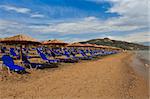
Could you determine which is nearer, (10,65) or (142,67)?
(10,65)

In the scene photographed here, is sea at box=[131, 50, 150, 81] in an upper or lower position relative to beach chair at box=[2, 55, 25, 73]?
lower

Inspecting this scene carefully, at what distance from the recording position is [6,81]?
7.40 m

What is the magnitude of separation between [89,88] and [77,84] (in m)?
0.63

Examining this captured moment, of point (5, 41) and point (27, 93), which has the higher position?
point (5, 41)

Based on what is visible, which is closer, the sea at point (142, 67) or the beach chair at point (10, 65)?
the beach chair at point (10, 65)

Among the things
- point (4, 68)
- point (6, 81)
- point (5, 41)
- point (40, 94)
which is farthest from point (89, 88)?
point (5, 41)

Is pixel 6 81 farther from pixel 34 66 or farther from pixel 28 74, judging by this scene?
pixel 34 66

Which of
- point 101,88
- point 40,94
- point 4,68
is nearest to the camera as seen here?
point 40,94

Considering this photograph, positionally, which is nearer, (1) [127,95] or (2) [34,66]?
(1) [127,95]

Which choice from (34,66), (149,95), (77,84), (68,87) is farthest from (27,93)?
(34,66)

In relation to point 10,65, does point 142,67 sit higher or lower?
lower

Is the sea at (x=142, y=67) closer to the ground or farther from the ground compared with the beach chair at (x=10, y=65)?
closer to the ground

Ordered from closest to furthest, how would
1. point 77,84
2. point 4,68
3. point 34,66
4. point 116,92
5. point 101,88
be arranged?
point 116,92 < point 101,88 < point 77,84 < point 4,68 < point 34,66

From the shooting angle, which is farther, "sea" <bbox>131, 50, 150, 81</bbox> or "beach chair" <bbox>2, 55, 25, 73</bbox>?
"sea" <bbox>131, 50, 150, 81</bbox>
